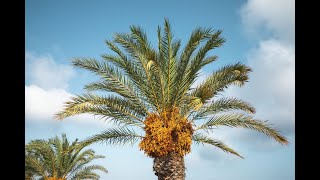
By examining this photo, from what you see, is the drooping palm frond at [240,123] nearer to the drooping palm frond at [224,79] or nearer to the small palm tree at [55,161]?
the drooping palm frond at [224,79]

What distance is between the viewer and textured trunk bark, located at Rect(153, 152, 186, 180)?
14.2 meters

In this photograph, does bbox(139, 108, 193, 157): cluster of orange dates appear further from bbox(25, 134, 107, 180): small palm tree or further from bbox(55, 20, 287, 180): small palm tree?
bbox(25, 134, 107, 180): small palm tree

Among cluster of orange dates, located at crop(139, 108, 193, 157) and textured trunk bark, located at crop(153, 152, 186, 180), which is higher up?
cluster of orange dates, located at crop(139, 108, 193, 157)

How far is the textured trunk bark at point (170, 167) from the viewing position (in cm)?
1425

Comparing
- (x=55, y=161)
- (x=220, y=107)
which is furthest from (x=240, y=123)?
(x=55, y=161)

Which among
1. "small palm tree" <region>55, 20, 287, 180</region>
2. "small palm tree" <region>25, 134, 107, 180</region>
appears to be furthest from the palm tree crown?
"small palm tree" <region>25, 134, 107, 180</region>
